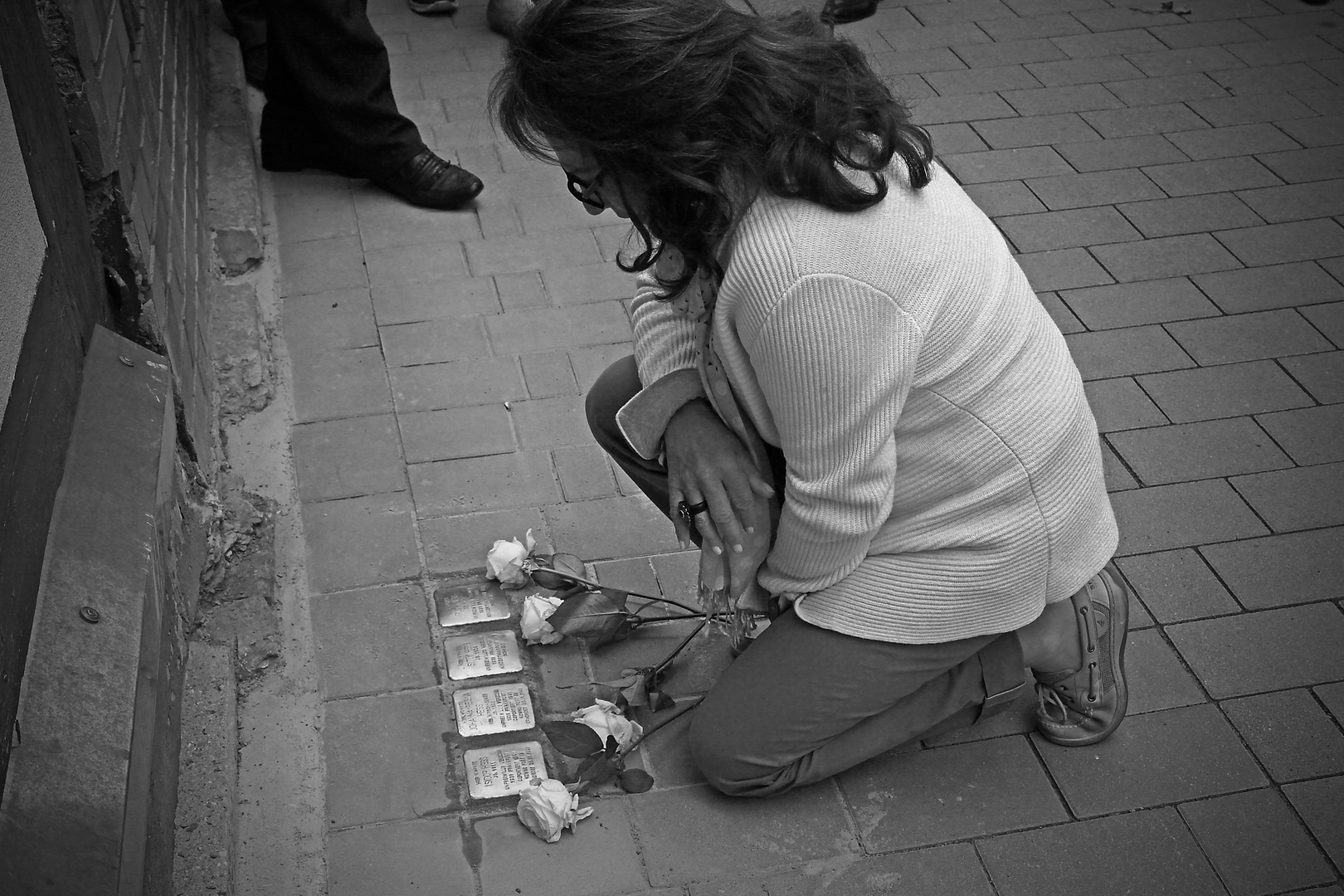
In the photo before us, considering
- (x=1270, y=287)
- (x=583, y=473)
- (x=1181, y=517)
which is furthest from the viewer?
(x=1270, y=287)

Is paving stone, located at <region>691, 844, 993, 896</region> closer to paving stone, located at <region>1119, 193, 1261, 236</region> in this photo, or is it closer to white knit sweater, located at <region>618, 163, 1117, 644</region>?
white knit sweater, located at <region>618, 163, 1117, 644</region>

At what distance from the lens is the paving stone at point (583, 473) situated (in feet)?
9.45

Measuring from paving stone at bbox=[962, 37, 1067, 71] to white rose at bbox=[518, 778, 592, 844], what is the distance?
139 inches

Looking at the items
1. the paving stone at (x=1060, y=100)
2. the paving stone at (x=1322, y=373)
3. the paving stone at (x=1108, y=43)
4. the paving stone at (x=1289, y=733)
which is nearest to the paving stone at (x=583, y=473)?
the paving stone at (x=1289, y=733)

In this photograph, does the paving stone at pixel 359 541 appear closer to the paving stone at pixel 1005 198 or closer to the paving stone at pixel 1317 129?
the paving stone at pixel 1005 198

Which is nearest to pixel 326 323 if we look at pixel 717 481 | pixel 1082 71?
pixel 717 481

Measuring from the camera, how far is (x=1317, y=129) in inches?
171

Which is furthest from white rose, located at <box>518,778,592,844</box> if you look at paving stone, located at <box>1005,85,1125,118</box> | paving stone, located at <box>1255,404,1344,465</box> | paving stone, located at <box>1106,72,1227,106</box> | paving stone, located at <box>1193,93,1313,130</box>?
paving stone, located at <box>1106,72,1227,106</box>

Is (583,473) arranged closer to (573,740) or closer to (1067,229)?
(573,740)

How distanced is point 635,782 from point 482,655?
1.45ft

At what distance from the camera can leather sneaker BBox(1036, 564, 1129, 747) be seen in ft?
7.44

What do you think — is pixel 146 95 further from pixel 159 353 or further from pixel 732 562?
pixel 732 562

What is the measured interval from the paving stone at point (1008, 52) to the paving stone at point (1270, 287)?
152cm

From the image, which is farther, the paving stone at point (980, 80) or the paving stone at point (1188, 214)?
the paving stone at point (980, 80)
